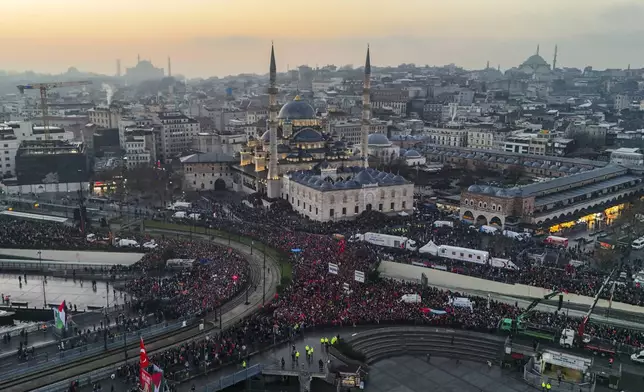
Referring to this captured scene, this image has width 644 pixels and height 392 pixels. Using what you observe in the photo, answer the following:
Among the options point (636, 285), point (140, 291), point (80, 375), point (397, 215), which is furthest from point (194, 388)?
point (397, 215)

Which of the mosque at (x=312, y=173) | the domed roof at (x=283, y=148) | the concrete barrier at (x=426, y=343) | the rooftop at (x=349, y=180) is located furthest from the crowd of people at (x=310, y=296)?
the domed roof at (x=283, y=148)

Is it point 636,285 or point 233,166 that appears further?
point 233,166

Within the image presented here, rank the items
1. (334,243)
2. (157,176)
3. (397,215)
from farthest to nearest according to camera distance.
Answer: (157,176)
(397,215)
(334,243)

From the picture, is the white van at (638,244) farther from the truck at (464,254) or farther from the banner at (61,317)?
the banner at (61,317)

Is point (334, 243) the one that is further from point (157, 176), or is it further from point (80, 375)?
point (157, 176)

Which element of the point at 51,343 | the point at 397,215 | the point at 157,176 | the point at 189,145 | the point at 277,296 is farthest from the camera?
the point at 189,145

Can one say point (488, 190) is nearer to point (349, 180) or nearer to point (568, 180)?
point (349, 180)

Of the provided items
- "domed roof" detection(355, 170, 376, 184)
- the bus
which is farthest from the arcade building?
"domed roof" detection(355, 170, 376, 184)
